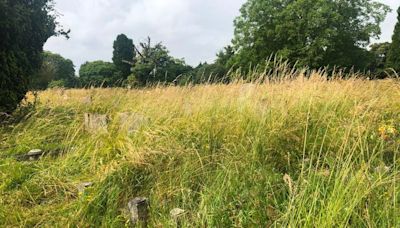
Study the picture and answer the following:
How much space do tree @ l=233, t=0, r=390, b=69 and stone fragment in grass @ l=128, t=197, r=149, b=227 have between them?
79.2ft

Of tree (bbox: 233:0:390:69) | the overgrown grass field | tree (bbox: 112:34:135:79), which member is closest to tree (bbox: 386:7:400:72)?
tree (bbox: 233:0:390:69)

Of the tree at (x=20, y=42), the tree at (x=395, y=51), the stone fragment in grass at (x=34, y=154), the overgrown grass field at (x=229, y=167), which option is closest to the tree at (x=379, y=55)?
the tree at (x=395, y=51)

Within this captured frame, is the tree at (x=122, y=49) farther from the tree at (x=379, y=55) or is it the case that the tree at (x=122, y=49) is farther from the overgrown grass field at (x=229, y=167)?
the overgrown grass field at (x=229, y=167)

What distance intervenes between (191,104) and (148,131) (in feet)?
3.38

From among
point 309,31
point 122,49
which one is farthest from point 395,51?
point 122,49

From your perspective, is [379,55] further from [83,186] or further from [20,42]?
[83,186]

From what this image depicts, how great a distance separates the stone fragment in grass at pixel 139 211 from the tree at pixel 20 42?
417cm

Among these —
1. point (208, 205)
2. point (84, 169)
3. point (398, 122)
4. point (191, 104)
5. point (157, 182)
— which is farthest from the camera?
point (191, 104)

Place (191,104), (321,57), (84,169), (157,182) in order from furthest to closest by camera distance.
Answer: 1. (321,57)
2. (191,104)
3. (84,169)
4. (157,182)

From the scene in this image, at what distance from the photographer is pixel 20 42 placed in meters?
6.26

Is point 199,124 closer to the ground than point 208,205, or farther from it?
farther from it

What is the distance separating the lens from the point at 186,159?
9.31ft

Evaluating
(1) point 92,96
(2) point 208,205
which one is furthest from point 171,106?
(1) point 92,96

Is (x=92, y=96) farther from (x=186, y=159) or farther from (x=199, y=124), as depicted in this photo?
(x=186, y=159)
